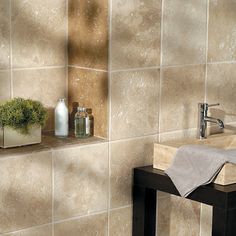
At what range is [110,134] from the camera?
2.87 metres

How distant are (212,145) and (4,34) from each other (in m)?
1.03

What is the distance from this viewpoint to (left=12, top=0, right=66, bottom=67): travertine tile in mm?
2859

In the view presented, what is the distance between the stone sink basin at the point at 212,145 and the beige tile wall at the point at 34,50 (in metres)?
0.49

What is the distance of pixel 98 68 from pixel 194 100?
0.51 meters

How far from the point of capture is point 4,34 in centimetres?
282

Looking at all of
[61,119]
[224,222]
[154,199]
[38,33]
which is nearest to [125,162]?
[154,199]

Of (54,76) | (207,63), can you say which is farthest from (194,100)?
(54,76)

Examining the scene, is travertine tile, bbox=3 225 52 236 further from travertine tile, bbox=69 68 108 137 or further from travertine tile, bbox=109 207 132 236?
travertine tile, bbox=69 68 108 137

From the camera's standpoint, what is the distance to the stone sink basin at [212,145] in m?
2.69

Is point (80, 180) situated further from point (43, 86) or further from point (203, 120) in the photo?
point (203, 120)

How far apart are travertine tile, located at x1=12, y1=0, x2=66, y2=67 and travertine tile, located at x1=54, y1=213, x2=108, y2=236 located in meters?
0.67

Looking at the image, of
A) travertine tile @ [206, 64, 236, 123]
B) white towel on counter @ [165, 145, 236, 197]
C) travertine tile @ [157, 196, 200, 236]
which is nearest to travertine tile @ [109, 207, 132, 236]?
travertine tile @ [157, 196, 200, 236]

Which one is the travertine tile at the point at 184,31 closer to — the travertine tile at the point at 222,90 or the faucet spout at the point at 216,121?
the travertine tile at the point at 222,90

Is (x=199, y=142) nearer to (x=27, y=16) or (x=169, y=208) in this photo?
(x=169, y=208)
